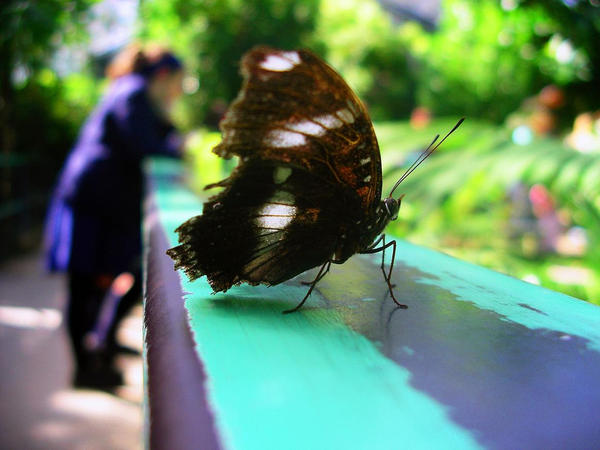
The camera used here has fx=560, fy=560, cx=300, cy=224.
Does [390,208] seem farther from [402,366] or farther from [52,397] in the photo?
[52,397]

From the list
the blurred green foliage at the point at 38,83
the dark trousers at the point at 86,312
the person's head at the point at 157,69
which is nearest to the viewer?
the dark trousers at the point at 86,312

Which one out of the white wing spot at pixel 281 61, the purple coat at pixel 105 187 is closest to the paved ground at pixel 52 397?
the purple coat at pixel 105 187

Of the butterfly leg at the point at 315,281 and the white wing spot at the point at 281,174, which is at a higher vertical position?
the white wing spot at the point at 281,174

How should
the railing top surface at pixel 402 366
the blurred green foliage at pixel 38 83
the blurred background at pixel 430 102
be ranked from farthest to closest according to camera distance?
the blurred green foliage at pixel 38 83, the blurred background at pixel 430 102, the railing top surface at pixel 402 366

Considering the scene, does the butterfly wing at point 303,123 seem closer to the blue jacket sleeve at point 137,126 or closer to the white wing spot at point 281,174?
the white wing spot at point 281,174

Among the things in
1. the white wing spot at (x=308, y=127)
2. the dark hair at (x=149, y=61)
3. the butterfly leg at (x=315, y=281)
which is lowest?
the butterfly leg at (x=315, y=281)

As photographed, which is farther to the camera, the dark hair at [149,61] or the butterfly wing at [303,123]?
the dark hair at [149,61]

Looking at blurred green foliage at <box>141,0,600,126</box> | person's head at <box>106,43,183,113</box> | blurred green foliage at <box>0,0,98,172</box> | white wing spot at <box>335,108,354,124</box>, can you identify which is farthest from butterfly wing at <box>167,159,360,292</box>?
blurred green foliage at <box>0,0,98,172</box>

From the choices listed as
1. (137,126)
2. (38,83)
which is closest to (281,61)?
(137,126)

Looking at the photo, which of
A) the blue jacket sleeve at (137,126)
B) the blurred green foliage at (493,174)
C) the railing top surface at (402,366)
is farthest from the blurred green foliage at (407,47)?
the blue jacket sleeve at (137,126)

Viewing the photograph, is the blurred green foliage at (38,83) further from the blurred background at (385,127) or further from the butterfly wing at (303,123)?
the butterfly wing at (303,123)
